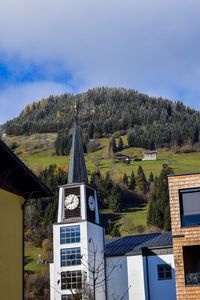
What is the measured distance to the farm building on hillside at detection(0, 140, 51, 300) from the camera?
18.6 metres

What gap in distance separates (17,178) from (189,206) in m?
17.3

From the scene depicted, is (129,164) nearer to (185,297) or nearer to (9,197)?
(185,297)

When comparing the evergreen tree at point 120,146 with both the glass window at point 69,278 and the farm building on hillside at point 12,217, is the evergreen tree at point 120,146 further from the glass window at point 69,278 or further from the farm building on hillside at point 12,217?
the farm building on hillside at point 12,217

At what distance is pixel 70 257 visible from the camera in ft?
165

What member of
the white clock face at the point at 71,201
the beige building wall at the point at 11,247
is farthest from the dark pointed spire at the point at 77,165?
the beige building wall at the point at 11,247

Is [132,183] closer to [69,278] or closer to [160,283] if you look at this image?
[69,278]

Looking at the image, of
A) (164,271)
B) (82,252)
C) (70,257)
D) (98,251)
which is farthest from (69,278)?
(164,271)

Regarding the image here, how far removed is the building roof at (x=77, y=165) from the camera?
54844 mm

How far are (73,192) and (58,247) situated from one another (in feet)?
17.1

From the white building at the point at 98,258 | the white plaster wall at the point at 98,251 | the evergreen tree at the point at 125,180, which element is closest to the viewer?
the white building at the point at 98,258

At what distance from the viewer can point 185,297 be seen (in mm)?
33250

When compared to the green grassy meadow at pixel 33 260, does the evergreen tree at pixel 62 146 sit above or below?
above

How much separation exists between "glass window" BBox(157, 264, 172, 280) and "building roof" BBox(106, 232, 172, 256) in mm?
1784

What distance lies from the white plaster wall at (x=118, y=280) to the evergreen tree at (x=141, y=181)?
85010 millimetres
